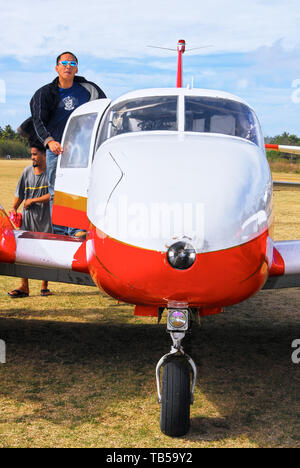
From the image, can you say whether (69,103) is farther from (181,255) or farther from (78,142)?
(181,255)

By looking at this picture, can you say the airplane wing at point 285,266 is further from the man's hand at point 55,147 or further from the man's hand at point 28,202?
the man's hand at point 28,202

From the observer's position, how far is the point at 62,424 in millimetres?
4090

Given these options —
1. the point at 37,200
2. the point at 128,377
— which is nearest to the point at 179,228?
the point at 128,377


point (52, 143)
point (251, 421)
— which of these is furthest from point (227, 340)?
point (52, 143)

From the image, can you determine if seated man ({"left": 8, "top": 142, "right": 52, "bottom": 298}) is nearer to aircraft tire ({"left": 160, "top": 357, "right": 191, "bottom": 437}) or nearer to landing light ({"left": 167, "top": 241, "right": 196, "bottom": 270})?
aircraft tire ({"left": 160, "top": 357, "right": 191, "bottom": 437})

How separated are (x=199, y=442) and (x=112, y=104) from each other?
3.22 metres

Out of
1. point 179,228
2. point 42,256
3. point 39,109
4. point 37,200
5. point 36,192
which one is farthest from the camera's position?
point 36,192

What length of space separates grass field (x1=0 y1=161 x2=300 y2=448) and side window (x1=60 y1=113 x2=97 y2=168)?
6.31ft

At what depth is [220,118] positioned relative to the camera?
490 cm

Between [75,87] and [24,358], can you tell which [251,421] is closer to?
[24,358]

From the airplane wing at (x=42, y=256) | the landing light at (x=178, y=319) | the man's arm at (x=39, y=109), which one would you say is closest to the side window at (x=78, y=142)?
the man's arm at (x=39, y=109)

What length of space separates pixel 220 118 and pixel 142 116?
2.25 feet

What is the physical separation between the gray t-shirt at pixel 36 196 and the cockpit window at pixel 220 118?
10.3 ft

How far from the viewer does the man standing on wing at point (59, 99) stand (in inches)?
254
